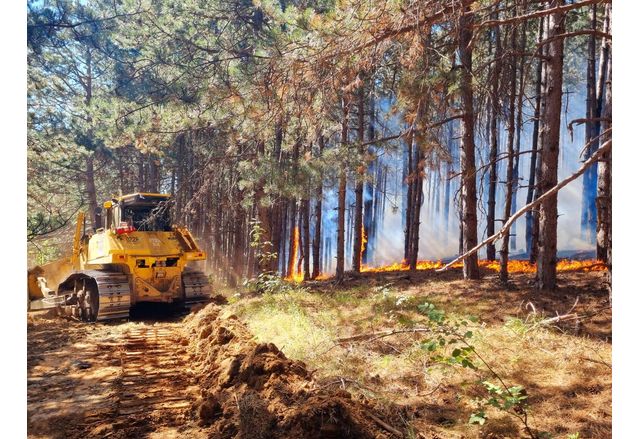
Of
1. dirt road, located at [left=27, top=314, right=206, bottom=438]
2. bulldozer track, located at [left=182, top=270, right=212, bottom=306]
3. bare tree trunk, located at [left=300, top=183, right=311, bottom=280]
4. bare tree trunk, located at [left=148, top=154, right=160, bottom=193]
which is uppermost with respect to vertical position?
bare tree trunk, located at [left=148, top=154, right=160, bottom=193]

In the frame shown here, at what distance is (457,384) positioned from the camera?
10.1ft

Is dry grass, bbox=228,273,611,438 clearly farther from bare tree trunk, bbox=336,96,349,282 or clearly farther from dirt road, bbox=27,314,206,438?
bare tree trunk, bbox=336,96,349,282

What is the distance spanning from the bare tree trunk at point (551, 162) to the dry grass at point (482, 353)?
0.90 feet

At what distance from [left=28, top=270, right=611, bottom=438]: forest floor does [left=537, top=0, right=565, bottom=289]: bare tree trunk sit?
0.95ft

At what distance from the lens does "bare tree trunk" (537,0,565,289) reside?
5164 mm

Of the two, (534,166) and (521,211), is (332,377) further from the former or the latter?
(534,166)

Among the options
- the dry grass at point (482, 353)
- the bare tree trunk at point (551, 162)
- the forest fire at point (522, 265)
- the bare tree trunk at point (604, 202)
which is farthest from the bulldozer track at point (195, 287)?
the bare tree trunk at point (604, 202)

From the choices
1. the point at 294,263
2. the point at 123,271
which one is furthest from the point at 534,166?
the point at 123,271

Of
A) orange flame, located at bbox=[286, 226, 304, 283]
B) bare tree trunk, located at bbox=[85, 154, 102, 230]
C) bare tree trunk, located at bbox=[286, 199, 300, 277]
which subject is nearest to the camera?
bare tree trunk, located at bbox=[85, 154, 102, 230]

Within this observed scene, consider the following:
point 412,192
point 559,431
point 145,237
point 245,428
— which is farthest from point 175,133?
point 412,192

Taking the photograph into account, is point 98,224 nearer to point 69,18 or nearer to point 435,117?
point 69,18

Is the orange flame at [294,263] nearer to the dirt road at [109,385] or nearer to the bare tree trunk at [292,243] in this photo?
the bare tree trunk at [292,243]

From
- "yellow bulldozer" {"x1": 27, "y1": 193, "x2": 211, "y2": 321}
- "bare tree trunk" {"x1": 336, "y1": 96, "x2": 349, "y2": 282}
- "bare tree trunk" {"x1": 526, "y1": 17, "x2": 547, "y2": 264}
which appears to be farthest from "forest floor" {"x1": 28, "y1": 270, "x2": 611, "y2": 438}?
"bare tree trunk" {"x1": 526, "y1": 17, "x2": 547, "y2": 264}

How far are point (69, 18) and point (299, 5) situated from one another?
9.41 feet
